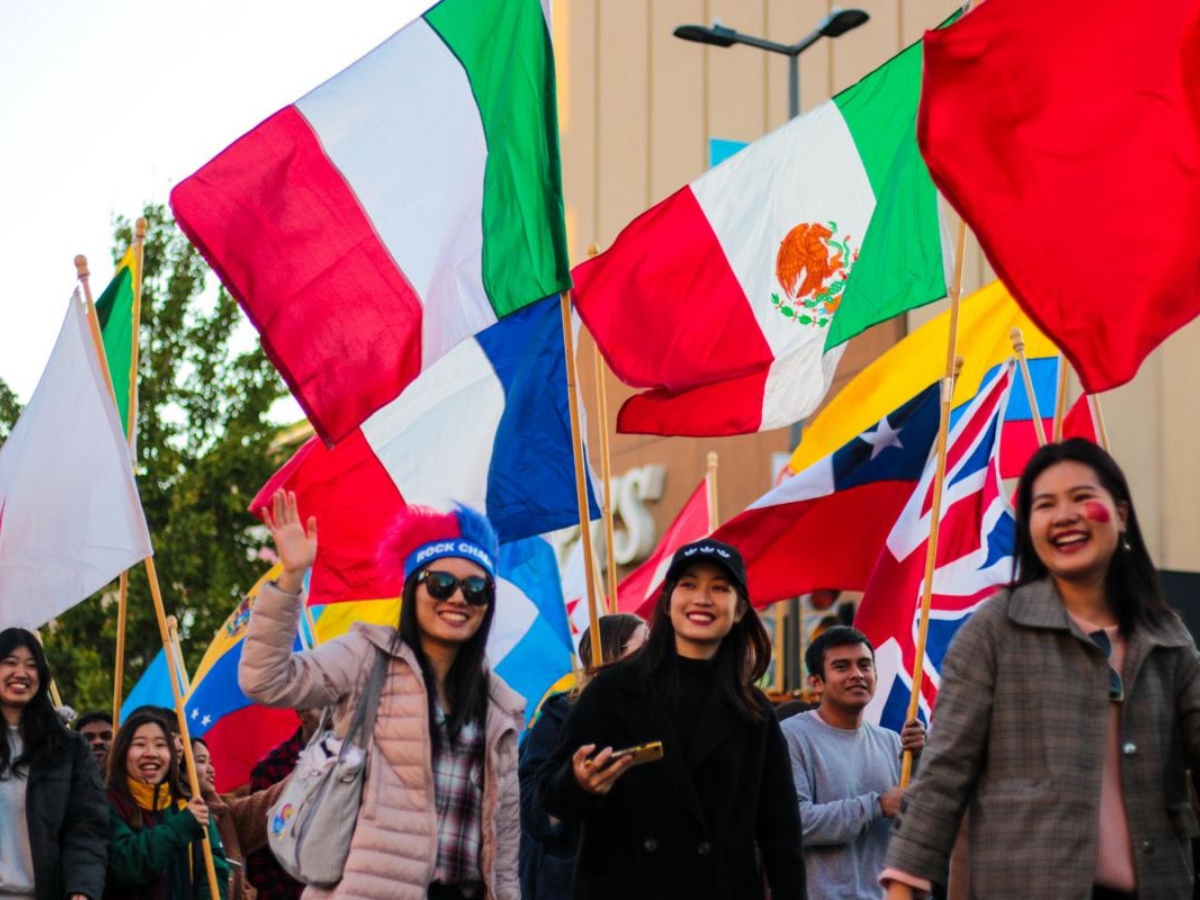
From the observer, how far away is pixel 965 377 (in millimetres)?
9719

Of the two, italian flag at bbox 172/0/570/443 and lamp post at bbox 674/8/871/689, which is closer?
italian flag at bbox 172/0/570/443

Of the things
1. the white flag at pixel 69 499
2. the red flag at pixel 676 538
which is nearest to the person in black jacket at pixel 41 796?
the white flag at pixel 69 499

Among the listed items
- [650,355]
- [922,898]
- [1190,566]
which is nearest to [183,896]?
[650,355]

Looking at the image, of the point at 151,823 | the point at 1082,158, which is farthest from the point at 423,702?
the point at 151,823

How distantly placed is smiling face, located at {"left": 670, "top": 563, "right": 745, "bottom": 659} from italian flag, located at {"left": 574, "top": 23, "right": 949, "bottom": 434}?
8.53 ft

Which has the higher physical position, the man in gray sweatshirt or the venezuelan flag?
the venezuelan flag

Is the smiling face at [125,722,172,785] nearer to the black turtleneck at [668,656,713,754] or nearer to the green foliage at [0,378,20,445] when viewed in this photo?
the black turtleneck at [668,656,713,754]

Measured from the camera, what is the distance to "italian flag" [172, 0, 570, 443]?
7.32m

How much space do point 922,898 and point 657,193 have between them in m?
23.3

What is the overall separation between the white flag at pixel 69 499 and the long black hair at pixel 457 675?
10.9 ft

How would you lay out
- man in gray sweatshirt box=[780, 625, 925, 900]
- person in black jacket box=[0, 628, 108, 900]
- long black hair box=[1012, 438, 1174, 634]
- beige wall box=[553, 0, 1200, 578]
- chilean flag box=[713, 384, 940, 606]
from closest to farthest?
long black hair box=[1012, 438, 1174, 634] < man in gray sweatshirt box=[780, 625, 925, 900] < person in black jacket box=[0, 628, 108, 900] < chilean flag box=[713, 384, 940, 606] < beige wall box=[553, 0, 1200, 578]

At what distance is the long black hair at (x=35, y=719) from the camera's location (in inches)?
306

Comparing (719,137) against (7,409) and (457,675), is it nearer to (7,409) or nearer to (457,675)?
(7,409)

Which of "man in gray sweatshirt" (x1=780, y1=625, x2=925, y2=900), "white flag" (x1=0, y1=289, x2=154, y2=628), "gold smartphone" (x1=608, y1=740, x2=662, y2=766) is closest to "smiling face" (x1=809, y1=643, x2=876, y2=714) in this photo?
"man in gray sweatshirt" (x1=780, y1=625, x2=925, y2=900)
